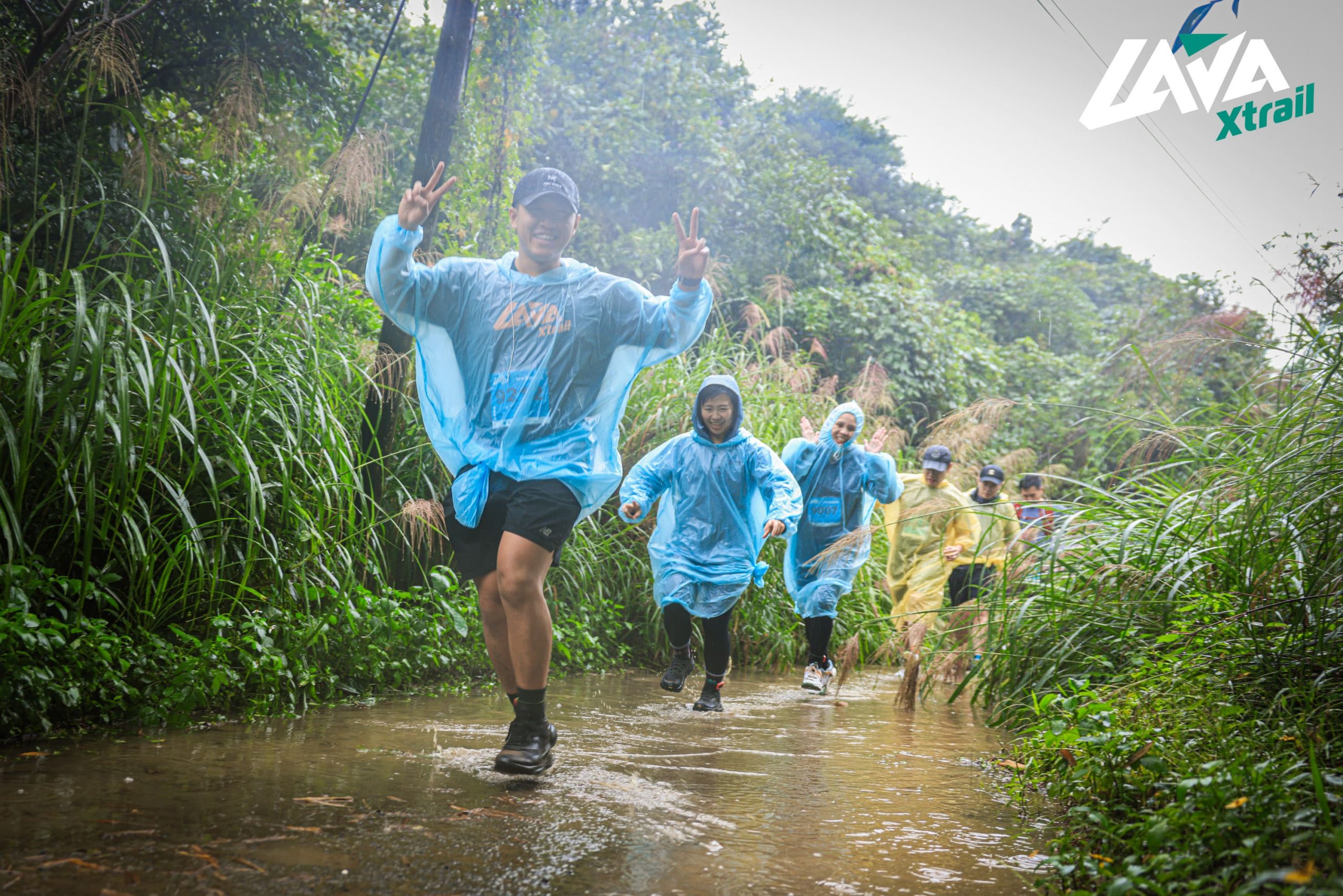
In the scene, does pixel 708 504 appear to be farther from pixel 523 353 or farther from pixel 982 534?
Answer: pixel 523 353

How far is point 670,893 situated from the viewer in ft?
7.31

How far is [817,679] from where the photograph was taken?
6.62 metres

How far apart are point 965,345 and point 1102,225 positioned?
47.2ft

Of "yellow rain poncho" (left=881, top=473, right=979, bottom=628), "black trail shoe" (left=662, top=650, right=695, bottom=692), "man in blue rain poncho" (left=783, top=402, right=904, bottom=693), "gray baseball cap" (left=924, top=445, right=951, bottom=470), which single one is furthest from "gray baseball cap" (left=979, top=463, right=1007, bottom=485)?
"black trail shoe" (left=662, top=650, right=695, bottom=692)

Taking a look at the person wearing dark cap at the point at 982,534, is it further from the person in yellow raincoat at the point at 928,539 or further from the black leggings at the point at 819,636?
the black leggings at the point at 819,636

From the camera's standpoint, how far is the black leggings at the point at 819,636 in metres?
6.98

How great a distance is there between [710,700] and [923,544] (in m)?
3.98

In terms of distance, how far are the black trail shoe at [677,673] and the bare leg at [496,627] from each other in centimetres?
212

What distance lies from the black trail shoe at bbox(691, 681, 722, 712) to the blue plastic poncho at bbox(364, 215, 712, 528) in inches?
79.0

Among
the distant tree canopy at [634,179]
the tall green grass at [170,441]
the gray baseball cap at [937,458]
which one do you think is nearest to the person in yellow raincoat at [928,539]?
the gray baseball cap at [937,458]

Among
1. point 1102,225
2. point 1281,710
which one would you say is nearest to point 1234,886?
point 1281,710

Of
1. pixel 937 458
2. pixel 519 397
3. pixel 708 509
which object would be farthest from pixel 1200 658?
pixel 937 458

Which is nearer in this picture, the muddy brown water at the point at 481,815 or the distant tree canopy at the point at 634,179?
the muddy brown water at the point at 481,815

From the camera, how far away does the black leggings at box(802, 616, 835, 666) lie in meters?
6.98
